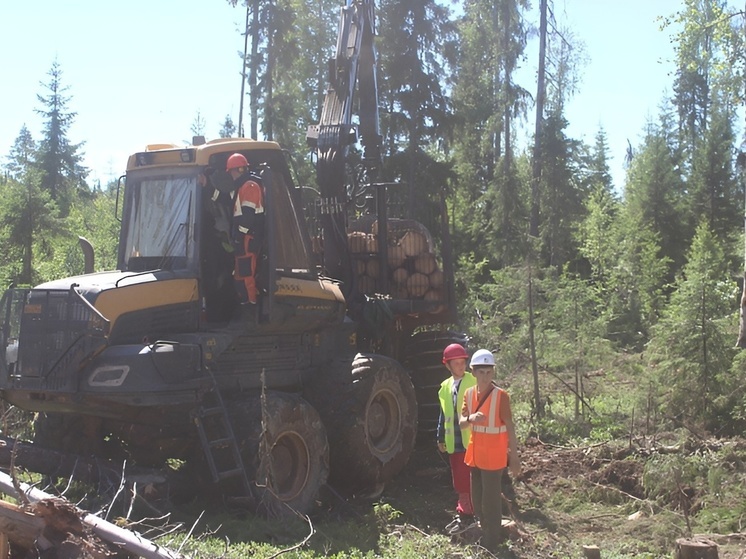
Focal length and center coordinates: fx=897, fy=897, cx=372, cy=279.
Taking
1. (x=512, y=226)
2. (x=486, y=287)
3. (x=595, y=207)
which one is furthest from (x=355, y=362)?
(x=595, y=207)

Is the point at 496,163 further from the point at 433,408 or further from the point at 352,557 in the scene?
the point at 352,557

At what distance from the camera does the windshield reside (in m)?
8.93

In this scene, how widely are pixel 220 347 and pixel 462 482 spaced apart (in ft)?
8.91

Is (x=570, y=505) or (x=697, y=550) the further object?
(x=570, y=505)

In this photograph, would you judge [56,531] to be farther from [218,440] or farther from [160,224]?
[160,224]

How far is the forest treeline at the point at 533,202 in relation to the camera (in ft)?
42.1

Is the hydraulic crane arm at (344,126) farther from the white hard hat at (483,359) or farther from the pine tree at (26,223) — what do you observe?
the pine tree at (26,223)

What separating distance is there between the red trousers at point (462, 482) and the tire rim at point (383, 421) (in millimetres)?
1264

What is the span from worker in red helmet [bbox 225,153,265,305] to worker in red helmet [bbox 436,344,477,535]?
2.05 m

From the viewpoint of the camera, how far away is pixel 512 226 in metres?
31.6

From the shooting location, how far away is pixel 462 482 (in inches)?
348

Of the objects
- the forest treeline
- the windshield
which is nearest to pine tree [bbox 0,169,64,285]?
the forest treeline

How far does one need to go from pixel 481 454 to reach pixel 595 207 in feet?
96.8

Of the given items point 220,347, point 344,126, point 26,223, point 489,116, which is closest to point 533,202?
point 489,116
